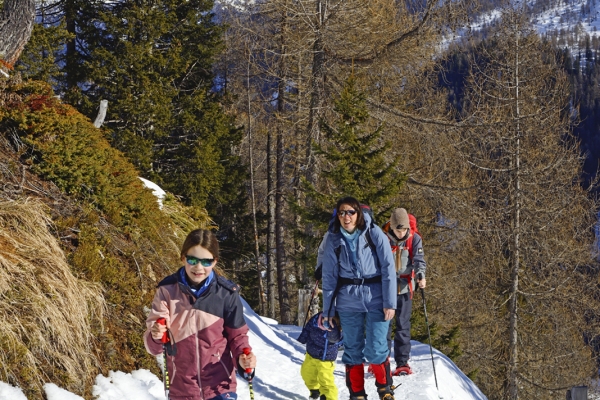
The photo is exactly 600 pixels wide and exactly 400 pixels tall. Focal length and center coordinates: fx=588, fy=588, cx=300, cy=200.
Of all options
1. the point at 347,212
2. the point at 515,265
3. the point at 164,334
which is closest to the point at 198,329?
the point at 164,334

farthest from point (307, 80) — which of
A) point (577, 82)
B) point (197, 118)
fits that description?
point (577, 82)

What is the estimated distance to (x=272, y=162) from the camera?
2572 cm

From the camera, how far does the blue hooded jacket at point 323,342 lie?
18.1 feet

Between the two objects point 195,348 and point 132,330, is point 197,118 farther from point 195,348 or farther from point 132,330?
point 195,348

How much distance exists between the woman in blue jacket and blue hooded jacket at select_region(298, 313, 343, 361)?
291 mm

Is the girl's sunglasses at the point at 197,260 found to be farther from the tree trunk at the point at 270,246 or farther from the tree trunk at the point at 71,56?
the tree trunk at the point at 270,246

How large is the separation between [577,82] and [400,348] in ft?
386

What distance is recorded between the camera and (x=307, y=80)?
16.0 metres

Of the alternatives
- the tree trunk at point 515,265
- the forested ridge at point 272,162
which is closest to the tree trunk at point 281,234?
the forested ridge at point 272,162

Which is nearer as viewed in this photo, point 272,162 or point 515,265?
point 515,265

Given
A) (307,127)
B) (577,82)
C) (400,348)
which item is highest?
(577,82)

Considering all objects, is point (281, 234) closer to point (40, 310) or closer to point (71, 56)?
point (71, 56)

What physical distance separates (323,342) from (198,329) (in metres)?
2.37

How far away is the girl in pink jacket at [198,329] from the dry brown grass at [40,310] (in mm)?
1320
